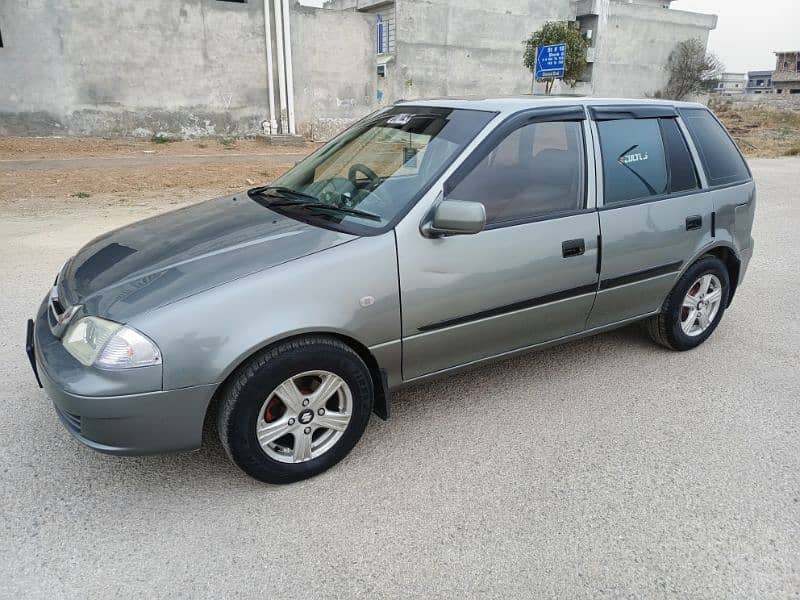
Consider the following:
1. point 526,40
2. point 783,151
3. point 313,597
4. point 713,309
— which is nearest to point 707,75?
point 526,40

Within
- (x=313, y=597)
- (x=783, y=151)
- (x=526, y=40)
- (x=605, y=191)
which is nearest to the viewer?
(x=313, y=597)

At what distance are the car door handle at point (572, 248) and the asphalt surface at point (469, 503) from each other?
0.90 metres

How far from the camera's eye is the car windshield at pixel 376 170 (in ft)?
10.1

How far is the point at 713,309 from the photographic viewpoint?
4449 millimetres

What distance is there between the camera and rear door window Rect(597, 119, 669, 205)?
3643 mm

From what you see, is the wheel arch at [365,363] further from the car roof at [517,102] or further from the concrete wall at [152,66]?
the concrete wall at [152,66]

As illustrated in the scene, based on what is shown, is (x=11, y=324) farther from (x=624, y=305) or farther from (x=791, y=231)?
(x=791, y=231)

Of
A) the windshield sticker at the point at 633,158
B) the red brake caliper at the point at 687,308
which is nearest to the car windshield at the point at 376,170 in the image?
the windshield sticker at the point at 633,158

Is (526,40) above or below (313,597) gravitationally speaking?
above

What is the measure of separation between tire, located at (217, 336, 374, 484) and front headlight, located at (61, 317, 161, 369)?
0.37 metres

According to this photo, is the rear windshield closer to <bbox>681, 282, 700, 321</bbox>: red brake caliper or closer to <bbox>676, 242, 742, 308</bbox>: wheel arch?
<bbox>676, 242, 742, 308</bbox>: wheel arch

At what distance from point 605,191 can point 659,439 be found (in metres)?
1.44

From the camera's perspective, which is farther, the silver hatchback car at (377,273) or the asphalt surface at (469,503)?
the silver hatchback car at (377,273)

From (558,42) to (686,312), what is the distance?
27.1 m
